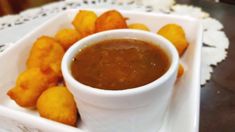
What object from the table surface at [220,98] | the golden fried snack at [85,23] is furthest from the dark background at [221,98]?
the golden fried snack at [85,23]

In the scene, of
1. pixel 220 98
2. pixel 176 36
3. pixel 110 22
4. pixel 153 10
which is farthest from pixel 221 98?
pixel 153 10

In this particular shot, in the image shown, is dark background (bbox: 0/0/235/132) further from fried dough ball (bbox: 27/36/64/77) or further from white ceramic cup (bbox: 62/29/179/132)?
fried dough ball (bbox: 27/36/64/77)

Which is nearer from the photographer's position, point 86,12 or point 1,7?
point 86,12

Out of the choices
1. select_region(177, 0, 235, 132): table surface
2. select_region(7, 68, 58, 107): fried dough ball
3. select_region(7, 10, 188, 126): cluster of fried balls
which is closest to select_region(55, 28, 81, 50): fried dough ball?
select_region(7, 10, 188, 126): cluster of fried balls

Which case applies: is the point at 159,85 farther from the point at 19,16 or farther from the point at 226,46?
the point at 19,16

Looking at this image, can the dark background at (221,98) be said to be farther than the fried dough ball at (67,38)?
No

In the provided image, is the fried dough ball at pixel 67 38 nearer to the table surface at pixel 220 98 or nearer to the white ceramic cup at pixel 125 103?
the white ceramic cup at pixel 125 103

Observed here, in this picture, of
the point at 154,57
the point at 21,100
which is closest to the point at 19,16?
the point at 21,100
